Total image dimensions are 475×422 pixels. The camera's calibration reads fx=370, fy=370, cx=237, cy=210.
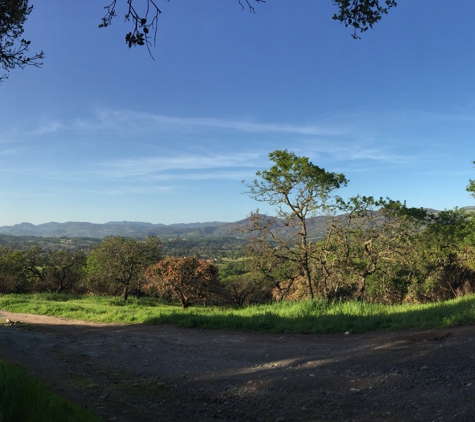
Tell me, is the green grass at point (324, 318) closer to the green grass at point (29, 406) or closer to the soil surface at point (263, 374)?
the soil surface at point (263, 374)

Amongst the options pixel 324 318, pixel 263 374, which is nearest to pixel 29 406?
pixel 263 374

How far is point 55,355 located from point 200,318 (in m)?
4.55

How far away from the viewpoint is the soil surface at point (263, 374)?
4.73 m

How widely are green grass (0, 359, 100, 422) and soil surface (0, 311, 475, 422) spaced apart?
93 cm

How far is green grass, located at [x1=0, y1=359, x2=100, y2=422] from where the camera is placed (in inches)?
127

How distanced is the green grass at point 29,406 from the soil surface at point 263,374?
0.93 meters

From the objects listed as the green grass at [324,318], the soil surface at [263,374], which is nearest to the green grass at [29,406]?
the soil surface at [263,374]

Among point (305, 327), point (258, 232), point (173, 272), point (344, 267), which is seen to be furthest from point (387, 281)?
point (305, 327)

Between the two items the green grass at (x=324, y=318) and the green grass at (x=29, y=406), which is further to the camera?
the green grass at (x=324, y=318)

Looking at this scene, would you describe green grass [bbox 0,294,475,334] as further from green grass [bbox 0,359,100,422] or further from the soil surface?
green grass [bbox 0,359,100,422]

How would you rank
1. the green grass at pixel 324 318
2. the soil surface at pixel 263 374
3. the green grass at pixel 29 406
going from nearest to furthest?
the green grass at pixel 29 406 < the soil surface at pixel 263 374 < the green grass at pixel 324 318

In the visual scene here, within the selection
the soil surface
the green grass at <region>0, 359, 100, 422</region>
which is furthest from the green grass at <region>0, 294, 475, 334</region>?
the green grass at <region>0, 359, 100, 422</region>

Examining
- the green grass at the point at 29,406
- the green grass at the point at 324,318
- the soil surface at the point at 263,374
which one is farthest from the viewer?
the green grass at the point at 324,318

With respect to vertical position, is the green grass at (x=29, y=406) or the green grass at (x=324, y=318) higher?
the green grass at (x=29, y=406)
